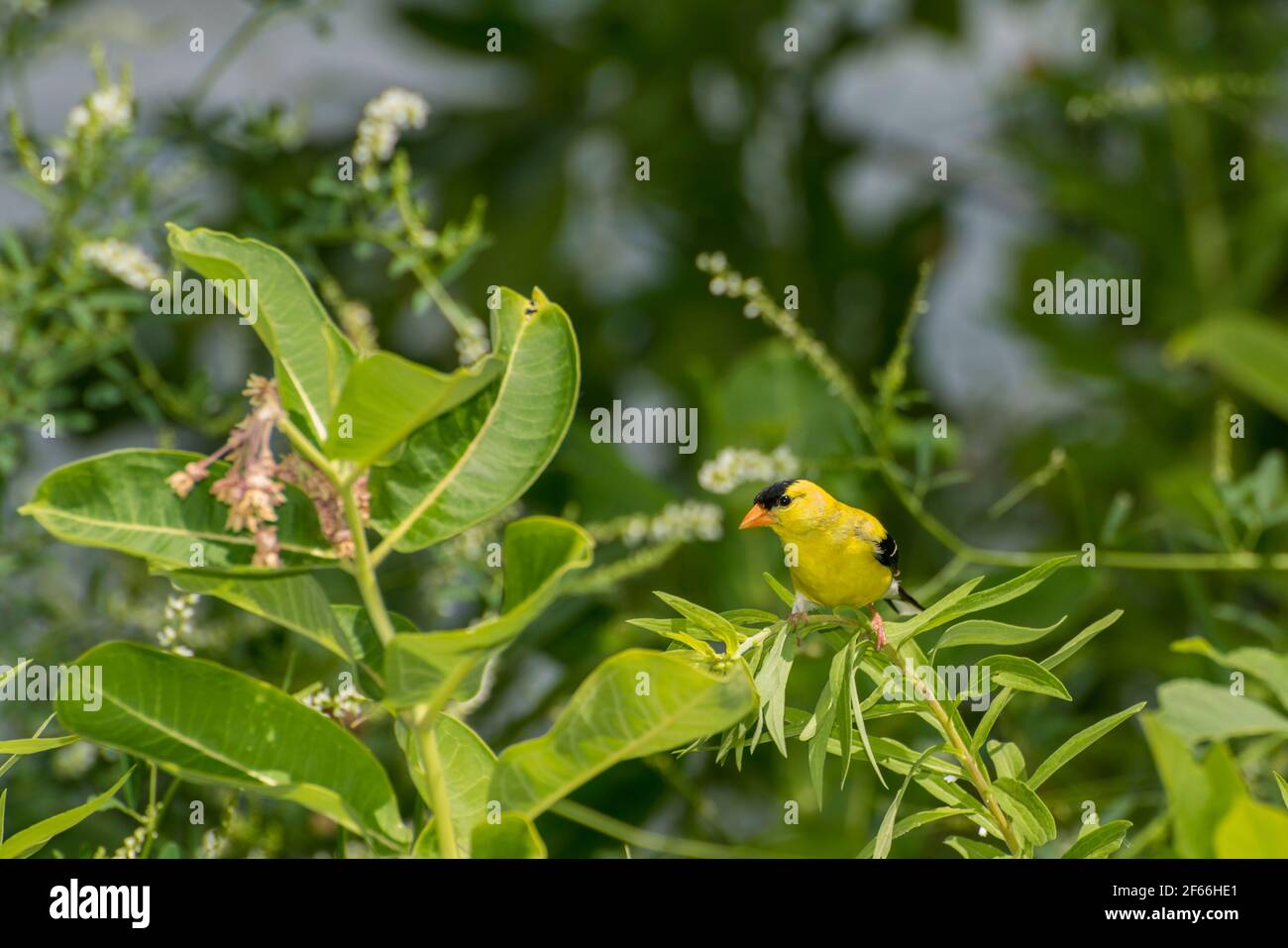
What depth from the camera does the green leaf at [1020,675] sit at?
0.35m

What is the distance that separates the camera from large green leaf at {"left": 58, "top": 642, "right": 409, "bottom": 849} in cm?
31

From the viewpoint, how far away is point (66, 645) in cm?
79

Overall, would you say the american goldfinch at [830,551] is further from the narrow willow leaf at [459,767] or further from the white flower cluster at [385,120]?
the white flower cluster at [385,120]

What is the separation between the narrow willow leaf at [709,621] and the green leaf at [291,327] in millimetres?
104

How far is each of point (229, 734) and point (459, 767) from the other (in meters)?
0.06

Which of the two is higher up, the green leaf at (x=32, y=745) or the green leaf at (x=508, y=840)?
the green leaf at (x=32, y=745)

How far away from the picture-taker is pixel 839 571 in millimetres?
397

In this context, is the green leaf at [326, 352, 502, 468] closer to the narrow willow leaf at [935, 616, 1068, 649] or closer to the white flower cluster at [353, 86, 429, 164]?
the narrow willow leaf at [935, 616, 1068, 649]

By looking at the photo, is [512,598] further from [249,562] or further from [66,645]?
[66,645]

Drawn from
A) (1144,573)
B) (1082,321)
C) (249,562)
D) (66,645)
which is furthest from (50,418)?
(1082,321)
